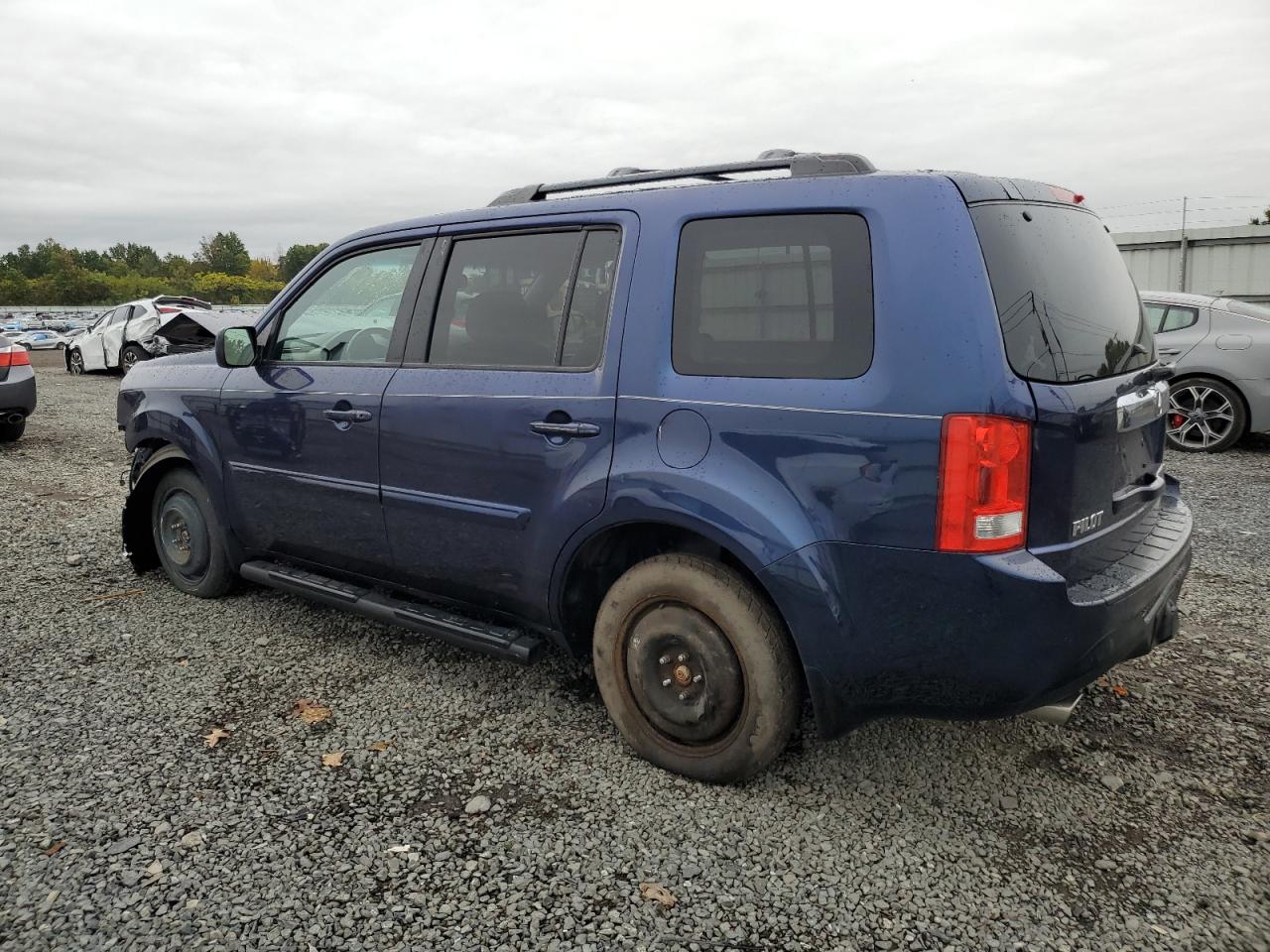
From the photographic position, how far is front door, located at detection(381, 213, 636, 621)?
118 inches

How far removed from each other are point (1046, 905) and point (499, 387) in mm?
2316

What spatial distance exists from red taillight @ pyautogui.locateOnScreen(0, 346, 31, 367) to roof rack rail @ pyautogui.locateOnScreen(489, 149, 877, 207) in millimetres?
8638

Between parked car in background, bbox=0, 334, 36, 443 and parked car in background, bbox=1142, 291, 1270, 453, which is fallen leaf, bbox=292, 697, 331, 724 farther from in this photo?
parked car in background, bbox=0, 334, 36, 443

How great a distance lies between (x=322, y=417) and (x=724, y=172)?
1978 millimetres

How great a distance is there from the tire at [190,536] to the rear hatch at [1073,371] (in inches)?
148

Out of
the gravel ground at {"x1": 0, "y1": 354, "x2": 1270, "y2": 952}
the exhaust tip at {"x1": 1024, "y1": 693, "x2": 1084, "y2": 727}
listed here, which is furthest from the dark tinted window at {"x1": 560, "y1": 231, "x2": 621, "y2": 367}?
the exhaust tip at {"x1": 1024, "y1": 693, "x2": 1084, "y2": 727}

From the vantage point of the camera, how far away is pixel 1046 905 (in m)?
2.35

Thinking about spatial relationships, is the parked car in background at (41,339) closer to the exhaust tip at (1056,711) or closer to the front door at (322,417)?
the front door at (322,417)

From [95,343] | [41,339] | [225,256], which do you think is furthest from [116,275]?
[95,343]

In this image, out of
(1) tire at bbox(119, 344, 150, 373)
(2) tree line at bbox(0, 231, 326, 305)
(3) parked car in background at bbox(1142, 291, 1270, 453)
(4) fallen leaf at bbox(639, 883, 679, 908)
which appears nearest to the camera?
(4) fallen leaf at bbox(639, 883, 679, 908)

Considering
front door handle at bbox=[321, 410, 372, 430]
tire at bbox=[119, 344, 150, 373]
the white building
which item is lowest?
tire at bbox=[119, 344, 150, 373]

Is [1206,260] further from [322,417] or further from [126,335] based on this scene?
[126,335]

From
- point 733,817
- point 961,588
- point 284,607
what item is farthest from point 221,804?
point 961,588

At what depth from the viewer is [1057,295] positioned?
2557 mm
